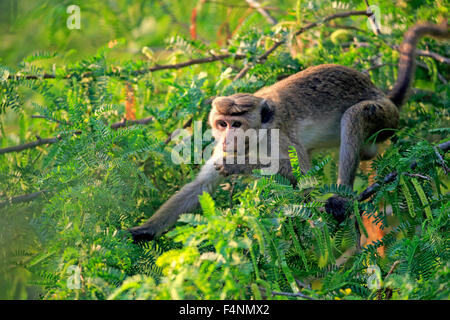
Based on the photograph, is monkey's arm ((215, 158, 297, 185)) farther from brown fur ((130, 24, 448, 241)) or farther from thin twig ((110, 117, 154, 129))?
thin twig ((110, 117, 154, 129))

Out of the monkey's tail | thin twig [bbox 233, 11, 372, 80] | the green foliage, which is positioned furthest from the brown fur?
thin twig [bbox 233, 11, 372, 80]

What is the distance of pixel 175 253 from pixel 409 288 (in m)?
1.29

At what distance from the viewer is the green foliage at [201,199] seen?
287 centimetres

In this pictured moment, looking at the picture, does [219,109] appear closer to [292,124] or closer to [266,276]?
[292,124]

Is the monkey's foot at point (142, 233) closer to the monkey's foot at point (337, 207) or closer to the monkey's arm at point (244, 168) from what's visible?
the monkey's arm at point (244, 168)

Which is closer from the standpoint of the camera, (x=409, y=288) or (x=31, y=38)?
(x=409, y=288)

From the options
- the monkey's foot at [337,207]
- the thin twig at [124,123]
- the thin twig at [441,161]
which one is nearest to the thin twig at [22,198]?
the thin twig at [124,123]

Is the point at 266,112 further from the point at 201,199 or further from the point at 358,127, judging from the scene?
the point at 201,199

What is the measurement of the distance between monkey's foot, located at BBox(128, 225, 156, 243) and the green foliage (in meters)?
0.15

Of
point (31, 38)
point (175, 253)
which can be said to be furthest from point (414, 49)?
point (31, 38)

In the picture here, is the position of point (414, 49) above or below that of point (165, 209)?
above

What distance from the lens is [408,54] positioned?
18.2 feet

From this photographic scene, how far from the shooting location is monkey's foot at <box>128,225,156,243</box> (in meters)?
4.38

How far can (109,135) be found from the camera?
12.6 ft
